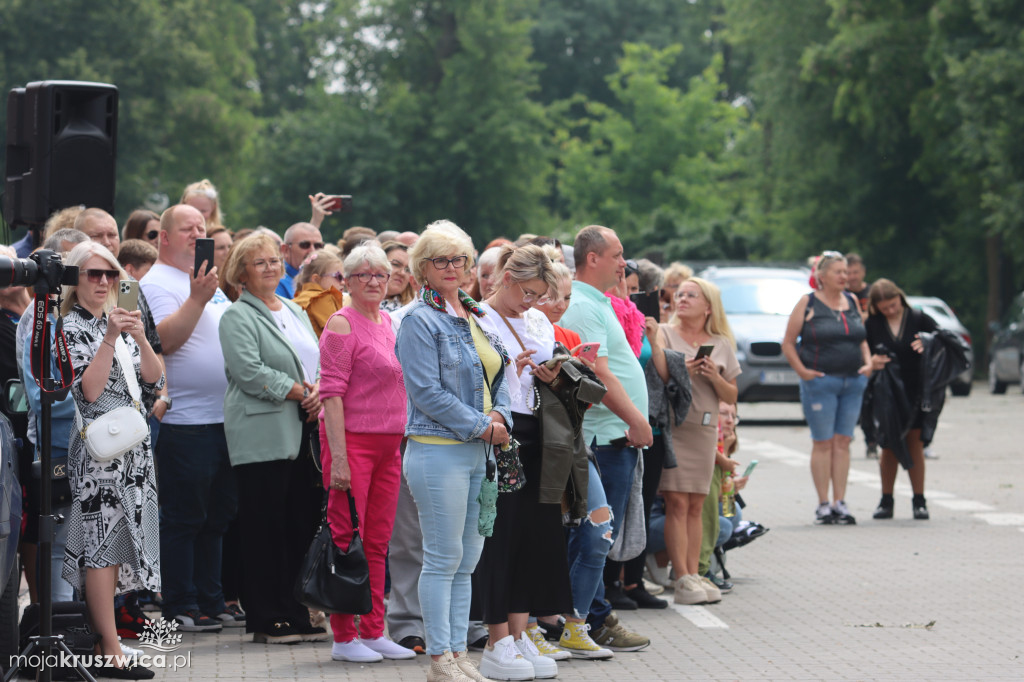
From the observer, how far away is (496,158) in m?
52.8

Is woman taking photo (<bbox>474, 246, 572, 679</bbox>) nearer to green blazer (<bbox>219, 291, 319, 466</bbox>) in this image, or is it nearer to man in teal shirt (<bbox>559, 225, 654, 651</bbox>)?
man in teal shirt (<bbox>559, 225, 654, 651</bbox>)

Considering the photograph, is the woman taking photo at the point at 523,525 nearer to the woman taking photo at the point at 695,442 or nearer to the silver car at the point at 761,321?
the woman taking photo at the point at 695,442

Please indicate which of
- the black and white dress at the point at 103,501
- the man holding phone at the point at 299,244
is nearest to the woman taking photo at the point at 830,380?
the man holding phone at the point at 299,244

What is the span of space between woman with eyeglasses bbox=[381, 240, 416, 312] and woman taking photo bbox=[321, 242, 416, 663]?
4.31ft

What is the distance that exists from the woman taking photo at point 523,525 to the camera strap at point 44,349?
5.99ft

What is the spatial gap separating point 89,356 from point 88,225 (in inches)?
64.8

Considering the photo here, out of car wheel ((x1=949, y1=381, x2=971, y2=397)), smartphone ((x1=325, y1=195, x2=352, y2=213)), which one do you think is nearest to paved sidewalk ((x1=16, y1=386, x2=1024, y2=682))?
smartphone ((x1=325, y1=195, x2=352, y2=213))

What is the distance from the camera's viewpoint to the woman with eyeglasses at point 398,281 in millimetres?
9102

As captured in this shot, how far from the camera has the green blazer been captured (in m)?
7.92

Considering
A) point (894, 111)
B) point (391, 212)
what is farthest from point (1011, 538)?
point (391, 212)

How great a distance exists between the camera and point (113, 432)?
668 centimetres

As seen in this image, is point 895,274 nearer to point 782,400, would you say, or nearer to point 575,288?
point 782,400

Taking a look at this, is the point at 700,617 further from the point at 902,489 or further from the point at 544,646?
the point at 902,489

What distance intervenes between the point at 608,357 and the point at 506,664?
1.90 meters
